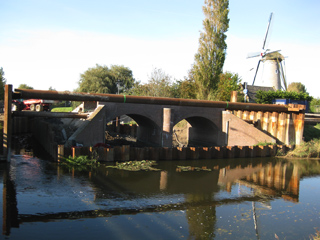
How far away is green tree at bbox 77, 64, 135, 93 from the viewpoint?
2259 inches

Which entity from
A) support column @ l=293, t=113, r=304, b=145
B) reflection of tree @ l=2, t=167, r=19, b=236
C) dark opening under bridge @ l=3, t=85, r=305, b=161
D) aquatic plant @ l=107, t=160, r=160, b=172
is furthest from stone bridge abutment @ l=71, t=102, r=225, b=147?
support column @ l=293, t=113, r=304, b=145

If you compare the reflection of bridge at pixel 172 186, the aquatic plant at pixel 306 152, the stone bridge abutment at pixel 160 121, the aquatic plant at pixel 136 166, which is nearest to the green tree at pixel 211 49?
the stone bridge abutment at pixel 160 121

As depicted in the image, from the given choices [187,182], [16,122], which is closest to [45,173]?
[187,182]

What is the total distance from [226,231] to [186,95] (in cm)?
3109

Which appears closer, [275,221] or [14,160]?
[275,221]

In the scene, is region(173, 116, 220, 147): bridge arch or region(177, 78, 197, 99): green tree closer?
region(173, 116, 220, 147): bridge arch

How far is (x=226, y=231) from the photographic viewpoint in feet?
28.8

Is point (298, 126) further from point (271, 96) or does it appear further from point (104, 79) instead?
point (104, 79)

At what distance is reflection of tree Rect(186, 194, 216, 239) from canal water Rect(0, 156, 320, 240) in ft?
0.10

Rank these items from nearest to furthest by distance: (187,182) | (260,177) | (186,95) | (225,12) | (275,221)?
(275,221)
(187,182)
(260,177)
(225,12)
(186,95)

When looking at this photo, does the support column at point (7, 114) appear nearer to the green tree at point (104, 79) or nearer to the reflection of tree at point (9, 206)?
the reflection of tree at point (9, 206)

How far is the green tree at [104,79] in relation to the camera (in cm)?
5737

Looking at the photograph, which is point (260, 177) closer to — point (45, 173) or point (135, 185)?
point (135, 185)

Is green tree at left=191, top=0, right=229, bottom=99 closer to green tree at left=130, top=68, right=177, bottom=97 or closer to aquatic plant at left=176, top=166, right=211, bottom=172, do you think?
green tree at left=130, top=68, right=177, bottom=97
